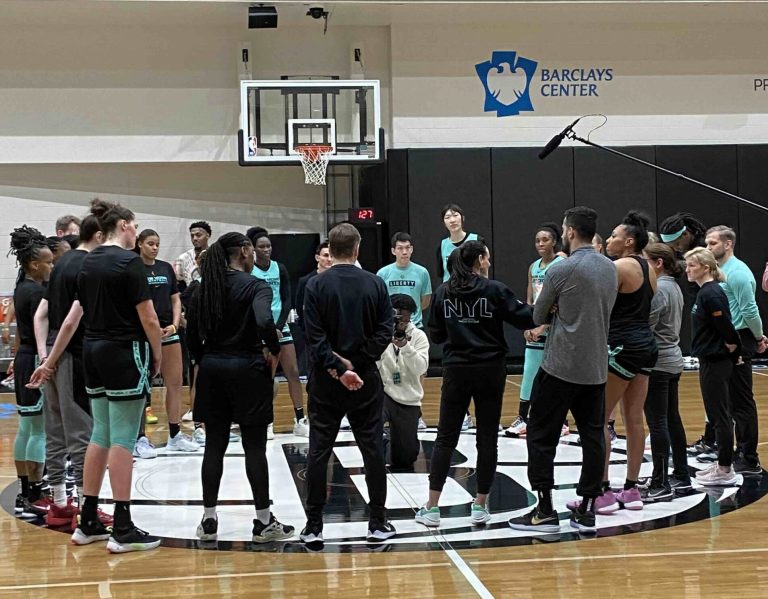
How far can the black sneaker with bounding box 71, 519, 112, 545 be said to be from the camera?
4.86 m

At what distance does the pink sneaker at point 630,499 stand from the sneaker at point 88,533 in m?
2.69

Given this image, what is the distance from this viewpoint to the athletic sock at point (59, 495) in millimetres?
5324

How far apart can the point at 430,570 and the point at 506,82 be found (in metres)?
9.14

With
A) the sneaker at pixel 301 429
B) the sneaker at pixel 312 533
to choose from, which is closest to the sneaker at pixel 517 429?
the sneaker at pixel 301 429

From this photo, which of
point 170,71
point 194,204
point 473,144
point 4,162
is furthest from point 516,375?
point 4,162

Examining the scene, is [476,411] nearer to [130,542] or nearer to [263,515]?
[263,515]

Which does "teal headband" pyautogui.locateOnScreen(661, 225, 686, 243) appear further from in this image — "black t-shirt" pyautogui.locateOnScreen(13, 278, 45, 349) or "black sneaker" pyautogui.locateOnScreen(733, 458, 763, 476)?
"black t-shirt" pyautogui.locateOnScreen(13, 278, 45, 349)

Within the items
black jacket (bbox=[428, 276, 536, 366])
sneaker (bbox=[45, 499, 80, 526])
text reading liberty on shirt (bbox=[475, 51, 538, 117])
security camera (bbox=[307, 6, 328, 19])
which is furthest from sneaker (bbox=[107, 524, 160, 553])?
text reading liberty on shirt (bbox=[475, 51, 538, 117])

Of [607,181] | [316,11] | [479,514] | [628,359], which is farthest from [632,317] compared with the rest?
[316,11]

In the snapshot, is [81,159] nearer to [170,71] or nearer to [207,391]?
[170,71]

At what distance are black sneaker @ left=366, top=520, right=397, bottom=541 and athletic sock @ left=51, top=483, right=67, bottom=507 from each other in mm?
1705

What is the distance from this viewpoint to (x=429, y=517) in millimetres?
5031

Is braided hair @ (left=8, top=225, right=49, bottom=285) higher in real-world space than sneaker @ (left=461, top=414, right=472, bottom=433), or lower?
higher

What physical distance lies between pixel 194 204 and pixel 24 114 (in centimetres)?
226
